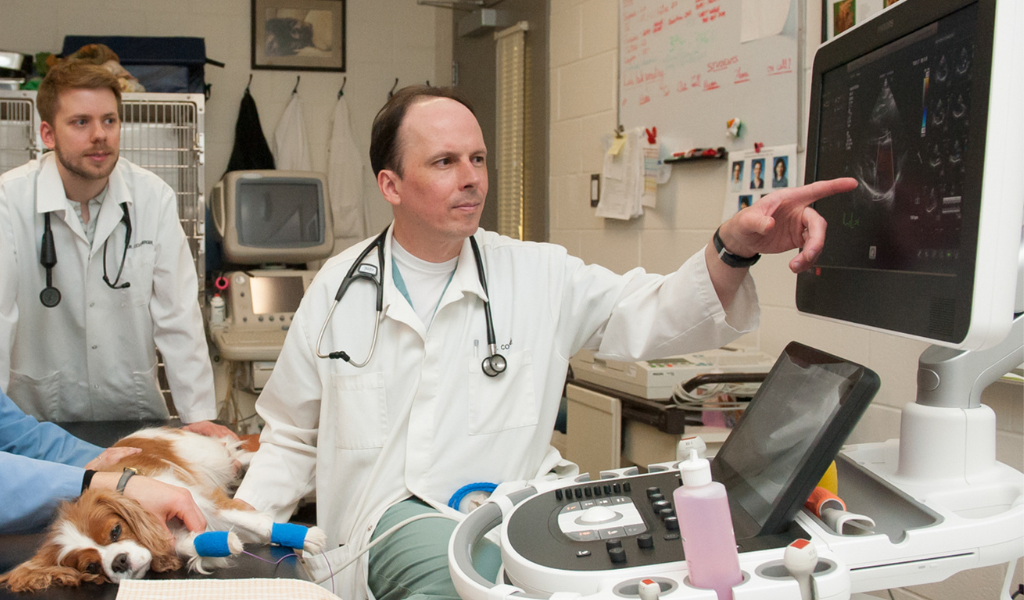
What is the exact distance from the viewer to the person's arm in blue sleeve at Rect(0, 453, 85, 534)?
1.16 metres

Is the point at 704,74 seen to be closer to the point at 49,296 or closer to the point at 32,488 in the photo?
the point at 49,296

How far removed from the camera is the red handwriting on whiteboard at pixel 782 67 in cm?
225

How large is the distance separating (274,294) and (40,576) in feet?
9.13

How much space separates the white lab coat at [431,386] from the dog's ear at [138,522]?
15.9 inches

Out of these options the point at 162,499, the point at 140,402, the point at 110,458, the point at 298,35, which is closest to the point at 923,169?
the point at 162,499

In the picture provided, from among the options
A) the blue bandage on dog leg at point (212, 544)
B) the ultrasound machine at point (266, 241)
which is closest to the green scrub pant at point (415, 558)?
the blue bandage on dog leg at point (212, 544)

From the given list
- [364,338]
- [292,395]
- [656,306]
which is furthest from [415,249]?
[656,306]

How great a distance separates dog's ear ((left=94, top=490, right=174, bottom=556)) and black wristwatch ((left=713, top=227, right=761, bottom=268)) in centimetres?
90

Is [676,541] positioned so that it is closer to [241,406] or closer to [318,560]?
[318,560]

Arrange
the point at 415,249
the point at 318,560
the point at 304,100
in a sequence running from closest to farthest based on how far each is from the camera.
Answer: the point at 318,560 < the point at 415,249 < the point at 304,100

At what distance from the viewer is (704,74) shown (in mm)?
2605

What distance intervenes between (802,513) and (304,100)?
4478 millimetres

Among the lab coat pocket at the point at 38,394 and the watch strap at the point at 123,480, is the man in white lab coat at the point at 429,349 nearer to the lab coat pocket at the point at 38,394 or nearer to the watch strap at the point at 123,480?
the watch strap at the point at 123,480

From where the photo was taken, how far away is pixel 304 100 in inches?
189
